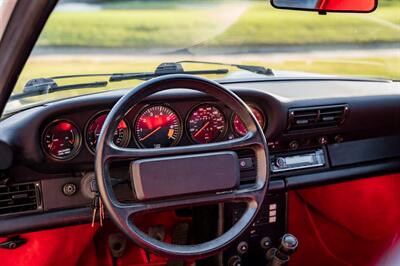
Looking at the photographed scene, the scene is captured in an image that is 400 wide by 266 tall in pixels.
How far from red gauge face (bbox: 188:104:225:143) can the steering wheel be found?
0.42m

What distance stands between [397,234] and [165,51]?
1.66 m

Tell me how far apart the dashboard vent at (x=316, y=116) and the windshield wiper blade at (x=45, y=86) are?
2.86 ft

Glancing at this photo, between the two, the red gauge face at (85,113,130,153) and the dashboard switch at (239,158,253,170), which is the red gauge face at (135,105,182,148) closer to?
the red gauge face at (85,113,130,153)

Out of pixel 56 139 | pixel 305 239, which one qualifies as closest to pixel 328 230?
pixel 305 239

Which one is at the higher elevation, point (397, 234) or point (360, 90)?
point (360, 90)

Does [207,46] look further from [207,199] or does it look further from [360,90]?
[207,199]

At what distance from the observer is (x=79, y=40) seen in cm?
522

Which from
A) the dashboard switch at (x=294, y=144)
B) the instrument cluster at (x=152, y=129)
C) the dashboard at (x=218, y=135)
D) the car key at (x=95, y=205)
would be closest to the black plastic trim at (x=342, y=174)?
the dashboard at (x=218, y=135)

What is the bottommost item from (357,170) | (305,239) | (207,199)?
(305,239)

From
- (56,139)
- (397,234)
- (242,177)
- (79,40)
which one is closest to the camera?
(56,139)

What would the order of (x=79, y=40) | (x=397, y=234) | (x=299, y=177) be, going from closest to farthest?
(x=299, y=177) → (x=397, y=234) → (x=79, y=40)

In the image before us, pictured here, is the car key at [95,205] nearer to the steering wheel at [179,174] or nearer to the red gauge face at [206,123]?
the steering wheel at [179,174]

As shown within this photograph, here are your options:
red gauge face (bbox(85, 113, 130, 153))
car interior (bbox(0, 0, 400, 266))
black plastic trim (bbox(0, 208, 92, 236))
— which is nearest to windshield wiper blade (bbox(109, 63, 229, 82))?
car interior (bbox(0, 0, 400, 266))

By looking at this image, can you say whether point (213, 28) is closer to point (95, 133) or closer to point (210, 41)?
point (210, 41)
